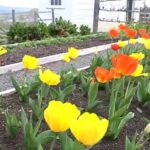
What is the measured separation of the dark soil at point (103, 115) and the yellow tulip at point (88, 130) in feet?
3.46

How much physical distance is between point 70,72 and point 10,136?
1270 mm

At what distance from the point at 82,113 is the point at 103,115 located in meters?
0.19

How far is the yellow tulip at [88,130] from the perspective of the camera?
4.15 feet

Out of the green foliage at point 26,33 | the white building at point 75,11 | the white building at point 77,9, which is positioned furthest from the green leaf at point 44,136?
the white building at point 75,11

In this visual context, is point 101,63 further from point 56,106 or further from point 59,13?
point 59,13

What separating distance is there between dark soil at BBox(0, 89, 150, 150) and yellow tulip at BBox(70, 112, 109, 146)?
1056 millimetres

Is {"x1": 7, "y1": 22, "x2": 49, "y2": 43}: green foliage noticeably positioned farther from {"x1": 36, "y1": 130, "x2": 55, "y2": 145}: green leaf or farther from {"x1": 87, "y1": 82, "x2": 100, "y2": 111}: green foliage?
{"x1": 36, "y1": 130, "x2": 55, "y2": 145}: green leaf

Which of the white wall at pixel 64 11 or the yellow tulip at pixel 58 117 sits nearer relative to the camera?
the yellow tulip at pixel 58 117

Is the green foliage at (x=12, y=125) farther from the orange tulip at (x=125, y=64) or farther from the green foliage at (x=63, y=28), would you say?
the green foliage at (x=63, y=28)

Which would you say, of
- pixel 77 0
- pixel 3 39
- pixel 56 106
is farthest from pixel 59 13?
pixel 56 106

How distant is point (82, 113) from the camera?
2803mm

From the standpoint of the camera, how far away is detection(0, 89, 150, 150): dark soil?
2.36 m

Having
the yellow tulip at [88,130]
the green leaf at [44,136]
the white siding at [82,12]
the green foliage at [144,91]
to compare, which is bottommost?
the white siding at [82,12]

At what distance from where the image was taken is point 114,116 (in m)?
2.31
